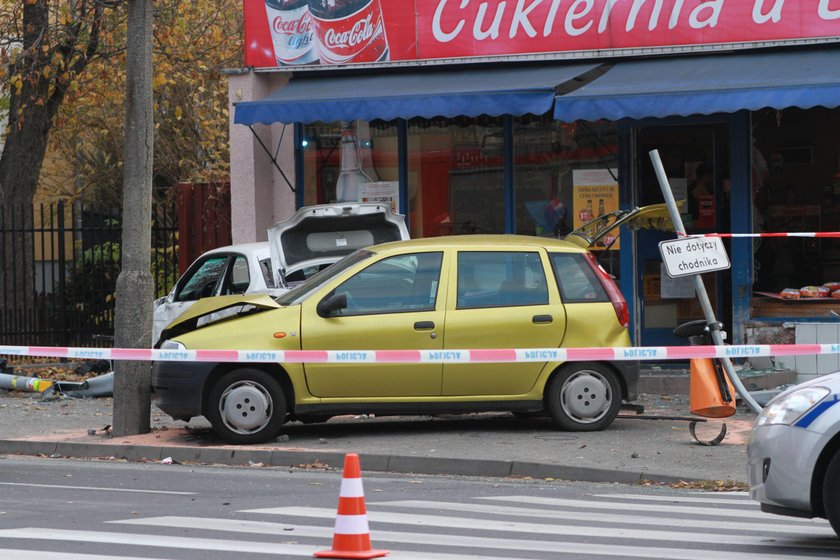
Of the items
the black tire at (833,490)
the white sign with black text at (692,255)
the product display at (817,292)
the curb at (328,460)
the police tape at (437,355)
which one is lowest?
the curb at (328,460)

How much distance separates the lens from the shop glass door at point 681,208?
15938mm

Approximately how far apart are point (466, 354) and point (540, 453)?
106 cm

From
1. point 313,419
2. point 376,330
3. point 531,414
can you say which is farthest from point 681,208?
point 376,330

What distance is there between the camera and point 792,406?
23.9 feet

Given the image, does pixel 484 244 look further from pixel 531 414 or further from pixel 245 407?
pixel 245 407

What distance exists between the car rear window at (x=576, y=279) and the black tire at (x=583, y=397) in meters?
0.60

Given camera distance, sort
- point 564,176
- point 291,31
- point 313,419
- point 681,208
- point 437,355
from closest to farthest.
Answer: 1. point 437,355
2. point 313,419
3. point 681,208
4. point 564,176
5. point 291,31

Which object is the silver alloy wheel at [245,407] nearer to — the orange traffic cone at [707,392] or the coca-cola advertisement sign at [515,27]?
the orange traffic cone at [707,392]

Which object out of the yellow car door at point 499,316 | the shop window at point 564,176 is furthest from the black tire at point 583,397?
the shop window at point 564,176

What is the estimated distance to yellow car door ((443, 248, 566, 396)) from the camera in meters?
11.8

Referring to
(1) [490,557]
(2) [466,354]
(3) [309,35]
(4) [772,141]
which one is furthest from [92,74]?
(1) [490,557]

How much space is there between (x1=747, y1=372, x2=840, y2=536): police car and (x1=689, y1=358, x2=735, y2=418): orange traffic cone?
381cm

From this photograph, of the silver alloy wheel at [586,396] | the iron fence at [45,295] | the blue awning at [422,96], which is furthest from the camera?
the iron fence at [45,295]

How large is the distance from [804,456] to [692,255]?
4.62 metres
